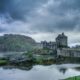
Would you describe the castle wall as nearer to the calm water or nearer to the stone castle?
the stone castle

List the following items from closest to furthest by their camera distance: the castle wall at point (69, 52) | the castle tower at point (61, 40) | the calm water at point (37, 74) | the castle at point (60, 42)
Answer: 1. the calm water at point (37, 74)
2. the castle wall at point (69, 52)
3. the castle at point (60, 42)
4. the castle tower at point (61, 40)

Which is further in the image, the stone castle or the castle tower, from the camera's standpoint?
the castle tower

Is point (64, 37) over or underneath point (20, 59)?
over

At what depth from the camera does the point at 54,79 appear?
2528cm

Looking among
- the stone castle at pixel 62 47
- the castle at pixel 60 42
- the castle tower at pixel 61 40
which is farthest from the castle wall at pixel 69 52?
the castle tower at pixel 61 40

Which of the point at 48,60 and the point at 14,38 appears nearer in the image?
the point at 48,60

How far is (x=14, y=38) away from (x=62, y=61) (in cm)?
4410

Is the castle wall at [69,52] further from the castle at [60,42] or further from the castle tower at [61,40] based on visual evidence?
the castle tower at [61,40]

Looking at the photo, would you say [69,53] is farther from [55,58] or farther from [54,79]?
[54,79]

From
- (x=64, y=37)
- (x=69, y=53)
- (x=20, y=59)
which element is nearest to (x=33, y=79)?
(x=20, y=59)

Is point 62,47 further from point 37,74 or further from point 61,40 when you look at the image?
point 37,74

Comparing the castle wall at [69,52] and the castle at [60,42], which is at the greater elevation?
the castle at [60,42]

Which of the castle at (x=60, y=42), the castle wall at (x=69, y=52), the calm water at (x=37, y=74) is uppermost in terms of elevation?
the castle at (x=60, y=42)

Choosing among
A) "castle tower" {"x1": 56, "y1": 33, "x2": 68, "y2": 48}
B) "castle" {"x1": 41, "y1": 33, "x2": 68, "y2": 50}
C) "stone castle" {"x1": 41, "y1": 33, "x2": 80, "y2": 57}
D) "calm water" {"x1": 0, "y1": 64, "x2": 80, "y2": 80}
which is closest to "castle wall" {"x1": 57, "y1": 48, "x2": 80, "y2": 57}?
"stone castle" {"x1": 41, "y1": 33, "x2": 80, "y2": 57}
